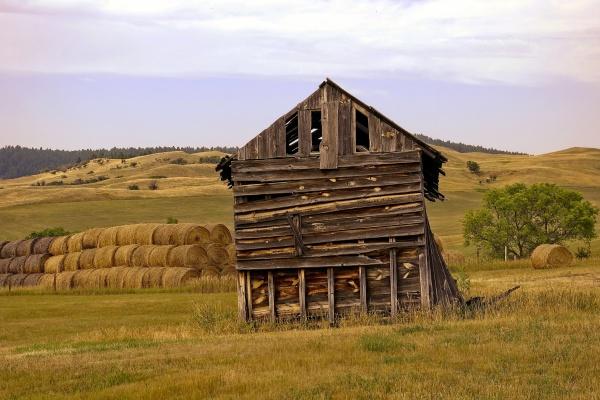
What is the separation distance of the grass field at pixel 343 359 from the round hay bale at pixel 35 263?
855 inches

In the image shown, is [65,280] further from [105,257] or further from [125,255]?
[125,255]

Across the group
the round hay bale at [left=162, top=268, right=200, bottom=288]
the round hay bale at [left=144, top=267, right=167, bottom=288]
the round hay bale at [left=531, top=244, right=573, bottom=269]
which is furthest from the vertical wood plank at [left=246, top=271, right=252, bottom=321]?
the round hay bale at [left=531, top=244, right=573, bottom=269]

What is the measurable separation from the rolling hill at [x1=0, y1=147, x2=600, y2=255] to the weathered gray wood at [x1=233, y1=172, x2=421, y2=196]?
36900 mm

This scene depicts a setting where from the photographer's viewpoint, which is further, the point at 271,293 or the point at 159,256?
the point at 159,256

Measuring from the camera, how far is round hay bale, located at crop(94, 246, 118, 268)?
3847 centimetres

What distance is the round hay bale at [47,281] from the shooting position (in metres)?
38.8

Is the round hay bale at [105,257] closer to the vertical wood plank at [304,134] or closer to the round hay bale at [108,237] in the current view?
the round hay bale at [108,237]

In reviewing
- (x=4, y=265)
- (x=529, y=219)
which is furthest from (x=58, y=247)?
(x=529, y=219)

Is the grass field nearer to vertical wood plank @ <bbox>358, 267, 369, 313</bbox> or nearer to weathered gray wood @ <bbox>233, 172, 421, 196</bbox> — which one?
vertical wood plank @ <bbox>358, 267, 369, 313</bbox>

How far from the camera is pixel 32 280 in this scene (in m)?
40.4

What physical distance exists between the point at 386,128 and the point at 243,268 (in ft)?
15.4

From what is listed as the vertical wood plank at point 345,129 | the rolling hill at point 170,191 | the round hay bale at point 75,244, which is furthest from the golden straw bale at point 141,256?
the rolling hill at point 170,191

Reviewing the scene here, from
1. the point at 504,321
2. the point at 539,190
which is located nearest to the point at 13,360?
the point at 504,321

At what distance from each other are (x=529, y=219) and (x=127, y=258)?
77.7ft
